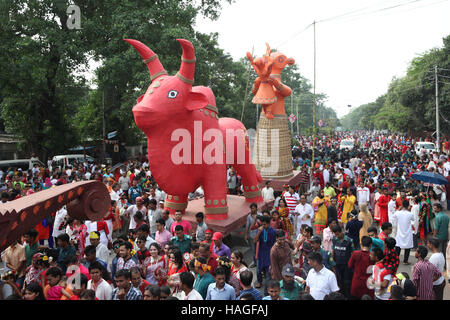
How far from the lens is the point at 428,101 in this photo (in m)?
26.1

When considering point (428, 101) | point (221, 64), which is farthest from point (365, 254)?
point (428, 101)

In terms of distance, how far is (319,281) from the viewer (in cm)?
400

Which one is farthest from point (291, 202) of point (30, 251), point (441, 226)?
point (30, 251)

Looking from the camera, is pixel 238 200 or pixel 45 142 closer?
pixel 238 200

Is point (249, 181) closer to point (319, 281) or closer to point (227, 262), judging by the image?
point (227, 262)

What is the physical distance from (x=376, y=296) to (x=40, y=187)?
29.6 ft

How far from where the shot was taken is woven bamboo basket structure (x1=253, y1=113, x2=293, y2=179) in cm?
1198

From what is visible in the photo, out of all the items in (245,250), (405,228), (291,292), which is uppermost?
(405,228)

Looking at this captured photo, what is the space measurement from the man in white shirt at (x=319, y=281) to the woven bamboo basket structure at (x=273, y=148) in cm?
808

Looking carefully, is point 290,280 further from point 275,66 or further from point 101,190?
point 275,66

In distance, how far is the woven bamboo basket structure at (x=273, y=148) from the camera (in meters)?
12.0

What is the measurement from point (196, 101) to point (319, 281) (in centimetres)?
397

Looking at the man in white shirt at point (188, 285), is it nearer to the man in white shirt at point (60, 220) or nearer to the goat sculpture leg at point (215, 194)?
the goat sculpture leg at point (215, 194)

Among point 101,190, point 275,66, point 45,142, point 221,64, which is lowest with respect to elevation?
point 101,190
